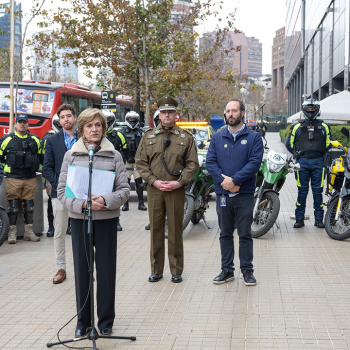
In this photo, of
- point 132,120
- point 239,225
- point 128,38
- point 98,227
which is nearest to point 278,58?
point 128,38

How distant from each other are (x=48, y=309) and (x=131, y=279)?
1.25 m

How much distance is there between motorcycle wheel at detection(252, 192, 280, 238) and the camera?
820 centimetres

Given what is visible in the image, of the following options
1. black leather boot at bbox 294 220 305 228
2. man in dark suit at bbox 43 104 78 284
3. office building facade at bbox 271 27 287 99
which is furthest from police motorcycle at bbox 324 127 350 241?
office building facade at bbox 271 27 287 99

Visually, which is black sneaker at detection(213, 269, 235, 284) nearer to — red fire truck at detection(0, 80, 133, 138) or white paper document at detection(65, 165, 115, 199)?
white paper document at detection(65, 165, 115, 199)

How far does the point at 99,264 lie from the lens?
→ 14.3 feet

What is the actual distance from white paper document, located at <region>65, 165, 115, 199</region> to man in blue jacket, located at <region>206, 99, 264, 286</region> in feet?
6.29

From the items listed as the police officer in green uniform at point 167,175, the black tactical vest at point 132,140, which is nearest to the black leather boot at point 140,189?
the black tactical vest at point 132,140

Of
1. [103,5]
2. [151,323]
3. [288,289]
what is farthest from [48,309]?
[103,5]

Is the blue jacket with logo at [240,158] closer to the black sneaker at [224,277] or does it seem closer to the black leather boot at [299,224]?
the black sneaker at [224,277]

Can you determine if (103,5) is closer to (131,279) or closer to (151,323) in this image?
(131,279)

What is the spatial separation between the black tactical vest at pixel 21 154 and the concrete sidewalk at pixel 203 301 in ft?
4.02

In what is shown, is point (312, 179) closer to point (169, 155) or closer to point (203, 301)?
point (169, 155)

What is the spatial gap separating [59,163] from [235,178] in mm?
2078

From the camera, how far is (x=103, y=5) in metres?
19.4
